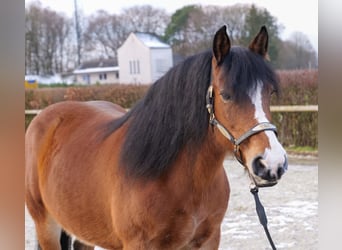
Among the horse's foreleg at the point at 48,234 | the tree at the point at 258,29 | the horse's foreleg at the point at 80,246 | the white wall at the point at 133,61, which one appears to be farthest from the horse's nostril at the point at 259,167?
the white wall at the point at 133,61

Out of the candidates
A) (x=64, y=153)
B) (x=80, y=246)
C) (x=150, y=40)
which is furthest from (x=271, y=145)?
(x=150, y=40)

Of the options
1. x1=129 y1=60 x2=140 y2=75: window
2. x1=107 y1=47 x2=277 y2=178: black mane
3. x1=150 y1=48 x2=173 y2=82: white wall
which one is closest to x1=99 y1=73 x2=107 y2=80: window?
x1=129 y1=60 x2=140 y2=75: window

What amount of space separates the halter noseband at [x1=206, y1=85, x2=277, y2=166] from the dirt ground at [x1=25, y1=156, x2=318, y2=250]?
3.88 ft

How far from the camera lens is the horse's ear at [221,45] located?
80cm

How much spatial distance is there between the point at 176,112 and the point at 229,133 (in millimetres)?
162

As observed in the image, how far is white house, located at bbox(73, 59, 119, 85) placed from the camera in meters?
7.13

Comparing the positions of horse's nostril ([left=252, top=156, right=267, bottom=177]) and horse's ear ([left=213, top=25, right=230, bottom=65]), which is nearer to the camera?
horse's nostril ([left=252, top=156, right=267, bottom=177])

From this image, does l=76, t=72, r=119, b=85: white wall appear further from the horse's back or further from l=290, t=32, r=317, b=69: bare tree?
the horse's back

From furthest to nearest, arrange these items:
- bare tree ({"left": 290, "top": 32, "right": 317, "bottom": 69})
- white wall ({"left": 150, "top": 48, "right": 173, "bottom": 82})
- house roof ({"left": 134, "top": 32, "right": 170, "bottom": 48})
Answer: house roof ({"left": 134, "top": 32, "right": 170, "bottom": 48}), white wall ({"left": 150, "top": 48, "right": 173, "bottom": 82}), bare tree ({"left": 290, "top": 32, "right": 317, "bottom": 69})

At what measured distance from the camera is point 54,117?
1.48 m

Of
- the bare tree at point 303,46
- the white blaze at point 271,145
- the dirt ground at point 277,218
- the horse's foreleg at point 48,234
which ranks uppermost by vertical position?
the bare tree at point 303,46

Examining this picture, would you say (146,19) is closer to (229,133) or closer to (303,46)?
(303,46)

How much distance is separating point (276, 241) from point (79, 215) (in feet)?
4.86

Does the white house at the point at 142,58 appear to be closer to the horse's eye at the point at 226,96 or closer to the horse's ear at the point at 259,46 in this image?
the horse's ear at the point at 259,46
